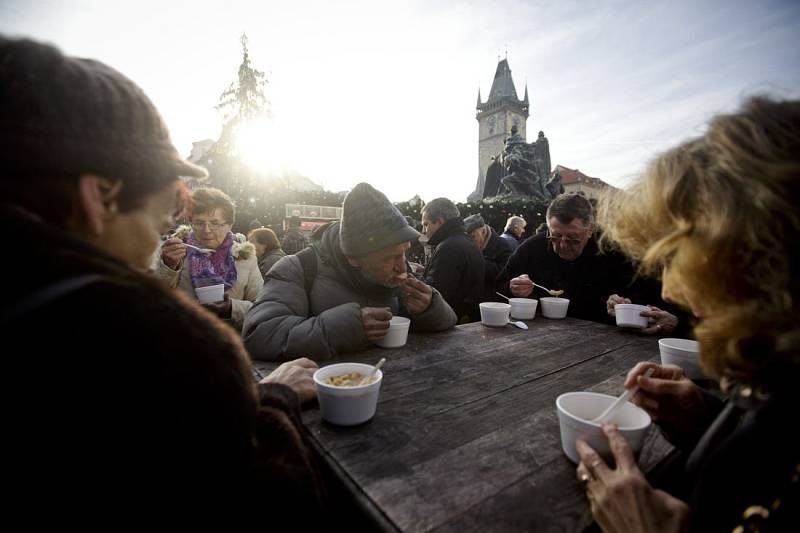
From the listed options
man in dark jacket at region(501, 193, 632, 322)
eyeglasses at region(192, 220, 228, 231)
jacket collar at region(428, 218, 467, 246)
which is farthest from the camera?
jacket collar at region(428, 218, 467, 246)

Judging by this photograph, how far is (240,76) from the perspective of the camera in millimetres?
19266

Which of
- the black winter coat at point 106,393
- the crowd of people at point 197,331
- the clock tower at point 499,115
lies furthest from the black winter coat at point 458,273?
the clock tower at point 499,115

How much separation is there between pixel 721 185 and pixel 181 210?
1616mm

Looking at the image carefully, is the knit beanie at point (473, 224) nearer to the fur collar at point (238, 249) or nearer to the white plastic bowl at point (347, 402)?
the fur collar at point (238, 249)

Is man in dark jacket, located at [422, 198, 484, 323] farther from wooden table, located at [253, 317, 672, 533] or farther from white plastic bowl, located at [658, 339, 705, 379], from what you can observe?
white plastic bowl, located at [658, 339, 705, 379]

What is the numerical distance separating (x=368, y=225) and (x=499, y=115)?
205ft

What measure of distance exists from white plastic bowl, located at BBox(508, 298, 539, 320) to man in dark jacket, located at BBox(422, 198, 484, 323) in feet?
4.32

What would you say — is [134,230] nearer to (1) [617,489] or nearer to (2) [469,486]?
(2) [469,486]

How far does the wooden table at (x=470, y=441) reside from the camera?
0.92m

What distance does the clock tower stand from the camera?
56562 mm

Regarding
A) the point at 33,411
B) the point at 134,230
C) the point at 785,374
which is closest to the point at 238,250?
the point at 134,230

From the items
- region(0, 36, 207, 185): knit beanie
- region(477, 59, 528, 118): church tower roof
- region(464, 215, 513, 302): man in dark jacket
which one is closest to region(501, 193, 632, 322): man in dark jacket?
region(464, 215, 513, 302): man in dark jacket

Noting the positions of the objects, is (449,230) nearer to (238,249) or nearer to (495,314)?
(495,314)

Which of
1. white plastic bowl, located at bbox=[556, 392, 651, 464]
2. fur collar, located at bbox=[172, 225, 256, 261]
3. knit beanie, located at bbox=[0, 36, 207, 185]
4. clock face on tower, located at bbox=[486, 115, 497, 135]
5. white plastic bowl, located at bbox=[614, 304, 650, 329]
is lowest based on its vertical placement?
white plastic bowl, located at bbox=[614, 304, 650, 329]
